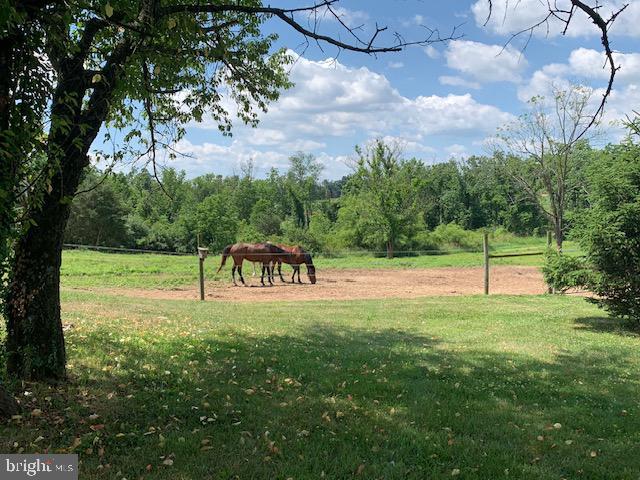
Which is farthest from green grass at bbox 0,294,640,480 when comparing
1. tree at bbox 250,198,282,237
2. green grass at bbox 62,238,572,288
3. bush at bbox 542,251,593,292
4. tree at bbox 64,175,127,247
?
tree at bbox 250,198,282,237

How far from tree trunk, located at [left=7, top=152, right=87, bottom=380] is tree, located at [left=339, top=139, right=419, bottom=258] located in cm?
3451

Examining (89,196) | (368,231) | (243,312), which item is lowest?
(243,312)

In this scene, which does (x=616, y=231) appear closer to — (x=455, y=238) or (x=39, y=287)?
(x=39, y=287)

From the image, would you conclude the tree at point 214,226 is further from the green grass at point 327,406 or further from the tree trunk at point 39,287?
the tree trunk at point 39,287

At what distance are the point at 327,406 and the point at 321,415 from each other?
0.26 m

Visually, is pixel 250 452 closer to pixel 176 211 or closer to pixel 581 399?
pixel 581 399

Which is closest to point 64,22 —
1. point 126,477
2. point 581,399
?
point 126,477

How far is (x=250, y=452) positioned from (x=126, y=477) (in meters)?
0.89

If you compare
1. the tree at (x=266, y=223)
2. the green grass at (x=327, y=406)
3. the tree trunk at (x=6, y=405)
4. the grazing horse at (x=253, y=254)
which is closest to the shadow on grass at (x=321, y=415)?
the green grass at (x=327, y=406)

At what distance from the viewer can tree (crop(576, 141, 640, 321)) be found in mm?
10367

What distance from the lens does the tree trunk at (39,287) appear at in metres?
4.68

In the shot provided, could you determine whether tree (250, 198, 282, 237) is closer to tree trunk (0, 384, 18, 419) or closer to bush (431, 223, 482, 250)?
bush (431, 223, 482, 250)

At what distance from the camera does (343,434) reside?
4.21m

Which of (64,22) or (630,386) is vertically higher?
(64,22)
